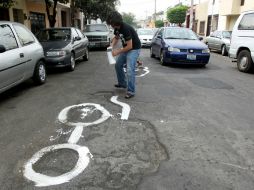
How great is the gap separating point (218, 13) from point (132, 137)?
2941cm

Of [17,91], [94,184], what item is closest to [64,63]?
[17,91]

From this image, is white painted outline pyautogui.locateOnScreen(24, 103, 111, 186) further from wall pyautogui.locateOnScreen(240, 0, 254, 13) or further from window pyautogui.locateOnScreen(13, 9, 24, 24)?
wall pyautogui.locateOnScreen(240, 0, 254, 13)

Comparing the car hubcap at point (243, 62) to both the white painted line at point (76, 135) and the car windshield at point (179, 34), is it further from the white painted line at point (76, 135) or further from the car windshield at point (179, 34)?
the white painted line at point (76, 135)

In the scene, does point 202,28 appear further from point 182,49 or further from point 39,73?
point 39,73

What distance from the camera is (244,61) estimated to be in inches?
420

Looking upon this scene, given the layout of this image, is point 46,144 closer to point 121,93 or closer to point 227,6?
point 121,93

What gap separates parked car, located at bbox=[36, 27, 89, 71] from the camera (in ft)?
32.1

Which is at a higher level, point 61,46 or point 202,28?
point 61,46

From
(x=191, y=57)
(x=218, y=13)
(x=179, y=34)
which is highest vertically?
(x=218, y=13)

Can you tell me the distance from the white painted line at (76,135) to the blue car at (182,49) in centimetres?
692

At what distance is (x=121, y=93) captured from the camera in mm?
7090

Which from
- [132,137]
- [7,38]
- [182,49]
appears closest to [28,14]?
[182,49]

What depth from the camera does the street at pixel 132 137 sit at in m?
3.35

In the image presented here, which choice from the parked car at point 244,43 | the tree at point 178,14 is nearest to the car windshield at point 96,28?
the parked car at point 244,43
